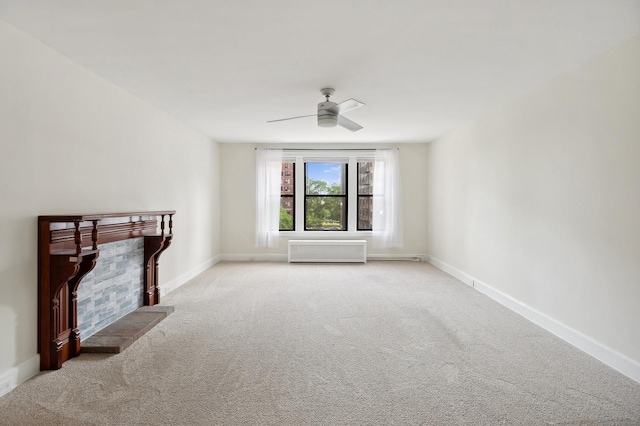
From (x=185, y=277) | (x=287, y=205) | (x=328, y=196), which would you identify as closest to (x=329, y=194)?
(x=328, y=196)

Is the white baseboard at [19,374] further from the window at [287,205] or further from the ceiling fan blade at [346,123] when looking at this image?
the window at [287,205]

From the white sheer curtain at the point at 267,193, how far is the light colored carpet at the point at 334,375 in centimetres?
291

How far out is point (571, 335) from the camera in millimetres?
2902

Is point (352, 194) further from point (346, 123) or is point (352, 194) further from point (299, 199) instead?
point (346, 123)

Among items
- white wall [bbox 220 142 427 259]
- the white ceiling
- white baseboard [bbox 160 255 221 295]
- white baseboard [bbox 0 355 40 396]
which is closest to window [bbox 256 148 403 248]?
Result: white wall [bbox 220 142 427 259]

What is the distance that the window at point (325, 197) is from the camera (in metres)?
7.03

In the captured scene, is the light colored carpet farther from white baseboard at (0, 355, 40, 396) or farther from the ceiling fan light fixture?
the ceiling fan light fixture

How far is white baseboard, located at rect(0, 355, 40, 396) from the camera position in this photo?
6.95 ft

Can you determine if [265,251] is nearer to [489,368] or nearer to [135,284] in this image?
[135,284]

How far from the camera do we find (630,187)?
2.38m

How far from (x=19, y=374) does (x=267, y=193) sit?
189 inches

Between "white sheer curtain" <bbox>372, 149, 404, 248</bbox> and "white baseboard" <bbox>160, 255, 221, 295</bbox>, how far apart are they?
3.23 m

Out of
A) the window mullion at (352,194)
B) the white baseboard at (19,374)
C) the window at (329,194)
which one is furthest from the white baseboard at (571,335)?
the white baseboard at (19,374)

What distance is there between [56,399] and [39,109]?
193cm
